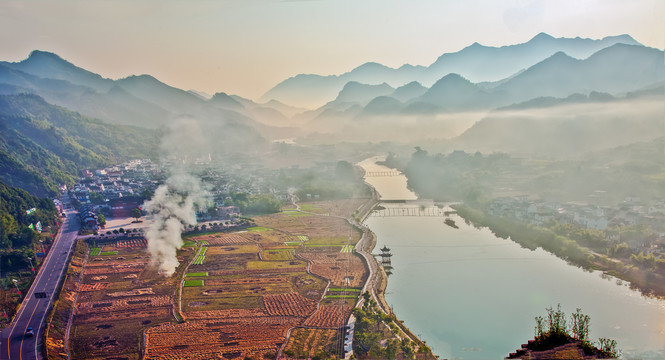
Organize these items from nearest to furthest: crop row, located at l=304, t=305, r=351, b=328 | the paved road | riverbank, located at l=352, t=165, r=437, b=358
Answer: the paved road, riverbank, located at l=352, t=165, r=437, b=358, crop row, located at l=304, t=305, r=351, b=328

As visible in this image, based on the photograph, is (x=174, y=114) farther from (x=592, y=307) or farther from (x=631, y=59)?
(x=631, y=59)

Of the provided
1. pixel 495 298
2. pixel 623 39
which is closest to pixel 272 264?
pixel 495 298

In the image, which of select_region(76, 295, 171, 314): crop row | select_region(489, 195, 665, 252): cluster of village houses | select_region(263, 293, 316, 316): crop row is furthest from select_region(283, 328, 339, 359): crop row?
select_region(489, 195, 665, 252): cluster of village houses

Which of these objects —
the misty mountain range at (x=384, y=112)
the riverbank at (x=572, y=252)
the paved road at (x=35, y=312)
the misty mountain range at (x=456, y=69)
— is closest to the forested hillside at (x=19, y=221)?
the paved road at (x=35, y=312)

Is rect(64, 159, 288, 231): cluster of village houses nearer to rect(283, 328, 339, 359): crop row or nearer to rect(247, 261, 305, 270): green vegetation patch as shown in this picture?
rect(247, 261, 305, 270): green vegetation patch

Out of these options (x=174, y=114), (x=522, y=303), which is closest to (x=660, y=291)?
(x=522, y=303)

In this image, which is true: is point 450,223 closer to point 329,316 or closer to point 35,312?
point 329,316
